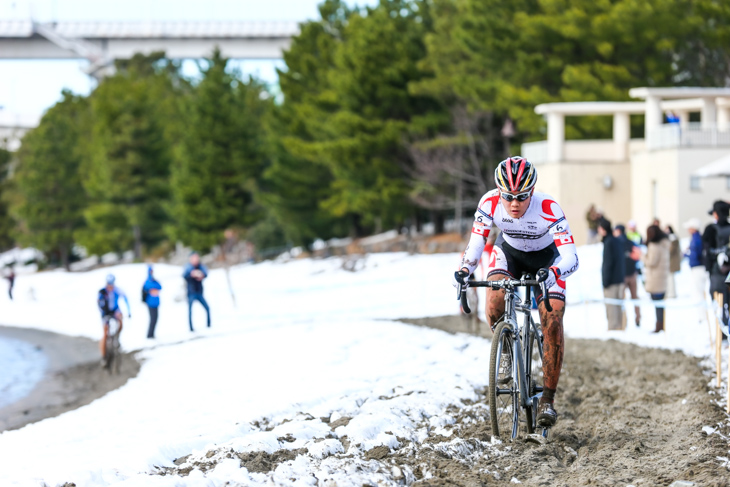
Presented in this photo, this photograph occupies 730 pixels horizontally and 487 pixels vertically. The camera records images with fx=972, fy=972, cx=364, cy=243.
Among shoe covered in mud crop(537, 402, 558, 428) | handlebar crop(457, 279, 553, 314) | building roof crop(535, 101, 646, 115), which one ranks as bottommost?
shoe covered in mud crop(537, 402, 558, 428)

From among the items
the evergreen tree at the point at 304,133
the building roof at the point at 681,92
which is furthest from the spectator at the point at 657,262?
the evergreen tree at the point at 304,133

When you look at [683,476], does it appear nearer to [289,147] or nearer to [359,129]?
[359,129]

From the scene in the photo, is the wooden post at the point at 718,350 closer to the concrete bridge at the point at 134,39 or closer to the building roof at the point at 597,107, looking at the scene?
the building roof at the point at 597,107

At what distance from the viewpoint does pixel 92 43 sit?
101250mm

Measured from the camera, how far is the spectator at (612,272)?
15.6m

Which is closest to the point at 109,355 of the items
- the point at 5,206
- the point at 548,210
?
the point at 548,210

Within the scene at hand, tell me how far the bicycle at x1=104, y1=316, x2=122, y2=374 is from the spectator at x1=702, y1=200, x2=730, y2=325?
399 inches

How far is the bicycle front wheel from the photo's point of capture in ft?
22.5

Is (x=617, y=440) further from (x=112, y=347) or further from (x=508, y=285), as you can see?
(x=112, y=347)

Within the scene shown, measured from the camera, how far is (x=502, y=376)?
6996 mm

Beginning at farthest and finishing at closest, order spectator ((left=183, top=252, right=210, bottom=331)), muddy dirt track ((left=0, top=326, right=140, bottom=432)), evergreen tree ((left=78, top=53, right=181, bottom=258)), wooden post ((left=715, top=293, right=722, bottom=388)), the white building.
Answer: evergreen tree ((left=78, top=53, right=181, bottom=258)), the white building, spectator ((left=183, top=252, right=210, bottom=331)), muddy dirt track ((left=0, top=326, right=140, bottom=432)), wooden post ((left=715, top=293, right=722, bottom=388))

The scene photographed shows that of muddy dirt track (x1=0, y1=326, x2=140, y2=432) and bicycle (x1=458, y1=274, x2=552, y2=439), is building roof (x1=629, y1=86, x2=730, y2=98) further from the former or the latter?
bicycle (x1=458, y1=274, x2=552, y2=439)

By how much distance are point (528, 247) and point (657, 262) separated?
9.18 meters

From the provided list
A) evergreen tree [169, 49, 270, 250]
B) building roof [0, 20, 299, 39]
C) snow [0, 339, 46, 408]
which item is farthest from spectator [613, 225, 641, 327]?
building roof [0, 20, 299, 39]
